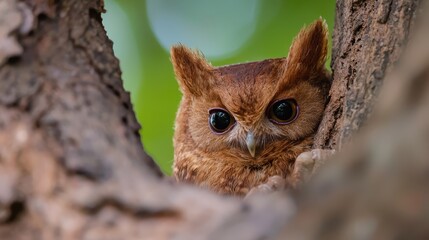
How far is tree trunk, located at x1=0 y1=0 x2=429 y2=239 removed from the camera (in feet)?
3.96

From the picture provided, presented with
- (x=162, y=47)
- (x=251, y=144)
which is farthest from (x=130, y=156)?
(x=162, y=47)

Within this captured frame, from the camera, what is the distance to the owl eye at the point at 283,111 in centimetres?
380

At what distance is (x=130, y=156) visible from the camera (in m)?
1.75

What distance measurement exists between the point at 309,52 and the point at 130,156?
215cm

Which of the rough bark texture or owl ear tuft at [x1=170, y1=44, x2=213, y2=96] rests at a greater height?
owl ear tuft at [x1=170, y1=44, x2=213, y2=96]

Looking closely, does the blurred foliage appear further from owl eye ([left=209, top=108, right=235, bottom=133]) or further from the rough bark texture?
the rough bark texture

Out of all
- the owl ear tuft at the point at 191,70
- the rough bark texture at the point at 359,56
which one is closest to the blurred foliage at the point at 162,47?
the owl ear tuft at the point at 191,70

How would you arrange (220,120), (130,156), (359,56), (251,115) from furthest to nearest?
(220,120)
(251,115)
(359,56)
(130,156)

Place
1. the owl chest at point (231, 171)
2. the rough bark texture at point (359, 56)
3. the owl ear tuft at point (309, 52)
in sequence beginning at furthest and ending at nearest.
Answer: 1. the owl ear tuft at point (309, 52)
2. the owl chest at point (231, 171)
3. the rough bark texture at point (359, 56)

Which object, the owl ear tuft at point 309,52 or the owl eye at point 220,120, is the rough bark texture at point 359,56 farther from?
the owl eye at point 220,120

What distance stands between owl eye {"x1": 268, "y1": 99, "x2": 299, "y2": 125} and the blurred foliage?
1106 millimetres

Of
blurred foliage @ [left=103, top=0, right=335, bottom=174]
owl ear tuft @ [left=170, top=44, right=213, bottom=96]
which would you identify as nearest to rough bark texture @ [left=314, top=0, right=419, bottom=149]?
owl ear tuft @ [left=170, top=44, right=213, bottom=96]

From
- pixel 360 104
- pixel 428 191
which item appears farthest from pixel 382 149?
pixel 360 104

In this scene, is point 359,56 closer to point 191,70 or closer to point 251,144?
point 251,144
